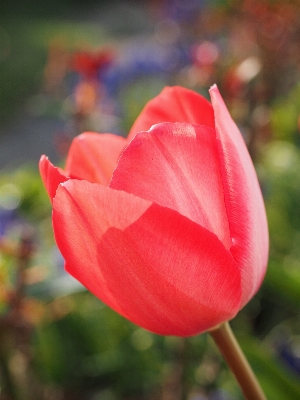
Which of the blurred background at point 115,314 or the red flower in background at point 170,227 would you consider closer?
the red flower in background at point 170,227

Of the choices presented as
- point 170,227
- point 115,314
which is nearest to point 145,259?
point 170,227

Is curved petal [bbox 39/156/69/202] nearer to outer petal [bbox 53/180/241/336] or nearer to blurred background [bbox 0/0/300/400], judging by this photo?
outer petal [bbox 53/180/241/336]

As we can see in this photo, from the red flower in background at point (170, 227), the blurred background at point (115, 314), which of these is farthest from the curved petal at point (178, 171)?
the blurred background at point (115, 314)

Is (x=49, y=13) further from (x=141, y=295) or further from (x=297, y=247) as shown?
(x=141, y=295)

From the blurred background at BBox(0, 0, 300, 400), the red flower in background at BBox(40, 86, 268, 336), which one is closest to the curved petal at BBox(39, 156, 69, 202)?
the red flower in background at BBox(40, 86, 268, 336)

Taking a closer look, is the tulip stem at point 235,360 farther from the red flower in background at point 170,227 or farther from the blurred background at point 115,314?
the blurred background at point 115,314

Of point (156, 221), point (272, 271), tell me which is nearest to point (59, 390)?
point (272, 271)
